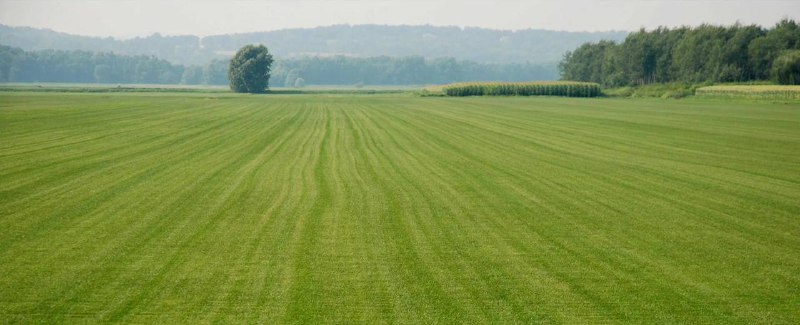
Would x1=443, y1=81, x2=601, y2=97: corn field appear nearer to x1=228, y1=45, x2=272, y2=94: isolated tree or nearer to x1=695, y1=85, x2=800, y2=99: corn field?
x1=695, y1=85, x2=800, y2=99: corn field

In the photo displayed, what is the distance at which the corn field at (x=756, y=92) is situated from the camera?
53.6 meters

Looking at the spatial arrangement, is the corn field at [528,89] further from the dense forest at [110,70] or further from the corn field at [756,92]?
the dense forest at [110,70]

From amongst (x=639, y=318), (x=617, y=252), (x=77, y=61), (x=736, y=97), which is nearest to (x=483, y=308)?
(x=639, y=318)

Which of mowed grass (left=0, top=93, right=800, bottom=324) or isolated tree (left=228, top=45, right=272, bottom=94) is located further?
isolated tree (left=228, top=45, right=272, bottom=94)

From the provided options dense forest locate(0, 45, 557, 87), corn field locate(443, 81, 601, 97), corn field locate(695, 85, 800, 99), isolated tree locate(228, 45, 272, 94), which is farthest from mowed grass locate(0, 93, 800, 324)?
dense forest locate(0, 45, 557, 87)

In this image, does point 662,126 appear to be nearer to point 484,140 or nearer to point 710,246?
point 484,140

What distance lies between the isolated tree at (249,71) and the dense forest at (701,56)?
5496cm

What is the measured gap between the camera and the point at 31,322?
21.2ft

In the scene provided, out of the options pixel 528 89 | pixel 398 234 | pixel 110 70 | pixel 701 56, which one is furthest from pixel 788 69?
pixel 110 70

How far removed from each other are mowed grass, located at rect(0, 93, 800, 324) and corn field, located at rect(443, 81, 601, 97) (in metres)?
59.5

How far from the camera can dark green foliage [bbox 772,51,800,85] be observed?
6381 cm

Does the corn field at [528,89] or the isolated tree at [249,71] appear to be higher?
the isolated tree at [249,71]

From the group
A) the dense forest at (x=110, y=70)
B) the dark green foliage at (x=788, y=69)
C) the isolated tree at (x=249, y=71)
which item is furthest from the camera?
the dense forest at (x=110, y=70)

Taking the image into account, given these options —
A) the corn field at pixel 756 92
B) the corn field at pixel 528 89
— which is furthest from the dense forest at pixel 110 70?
the corn field at pixel 756 92
